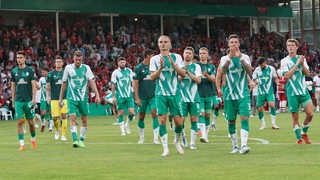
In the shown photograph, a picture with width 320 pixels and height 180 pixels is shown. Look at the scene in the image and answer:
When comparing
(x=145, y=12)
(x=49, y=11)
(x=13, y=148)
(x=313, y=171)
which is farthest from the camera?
(x=145, y=12)

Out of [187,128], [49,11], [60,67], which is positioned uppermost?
[49,11]

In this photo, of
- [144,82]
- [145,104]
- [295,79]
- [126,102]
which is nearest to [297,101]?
[295,79]

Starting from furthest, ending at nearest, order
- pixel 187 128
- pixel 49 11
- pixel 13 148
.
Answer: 1. pixel 49 11
2. pixel 187 128
3. pixel 13 148

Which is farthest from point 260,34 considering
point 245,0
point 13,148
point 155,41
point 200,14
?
point 13,148

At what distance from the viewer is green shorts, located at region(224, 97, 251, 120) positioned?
56.9 feet

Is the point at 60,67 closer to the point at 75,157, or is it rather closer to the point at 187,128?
the point at 187,128

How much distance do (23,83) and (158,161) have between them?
627 cm

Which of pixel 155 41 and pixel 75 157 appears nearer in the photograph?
pixel 75 157

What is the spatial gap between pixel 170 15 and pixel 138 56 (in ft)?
22.9

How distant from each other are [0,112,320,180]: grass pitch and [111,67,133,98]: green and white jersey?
328cm

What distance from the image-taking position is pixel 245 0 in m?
64.8

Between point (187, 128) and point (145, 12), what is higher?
point (145, 12)

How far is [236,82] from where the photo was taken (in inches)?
688

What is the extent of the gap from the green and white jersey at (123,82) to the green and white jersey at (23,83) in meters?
5.52
